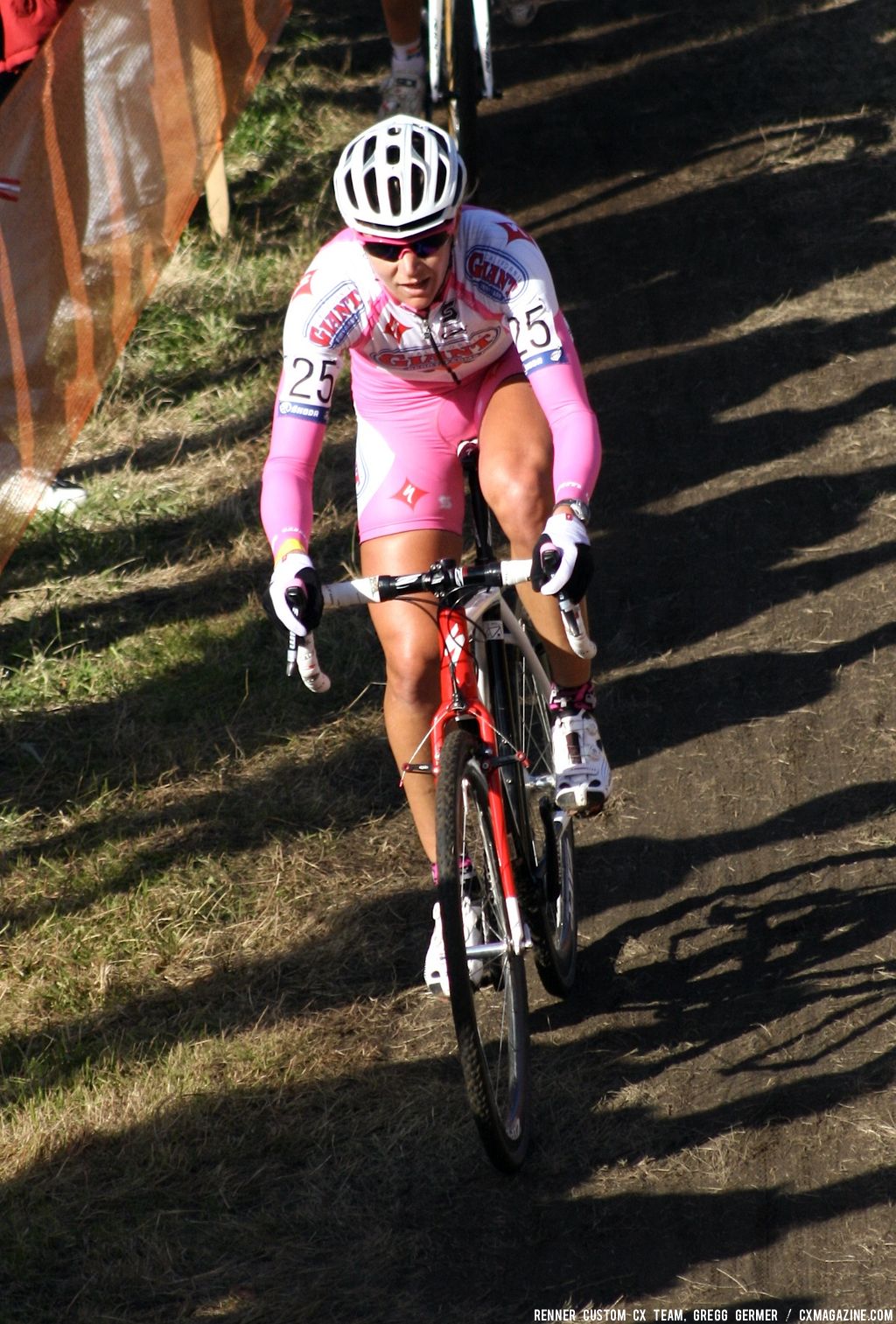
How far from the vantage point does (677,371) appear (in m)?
7.52

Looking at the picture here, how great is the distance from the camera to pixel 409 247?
382 cm

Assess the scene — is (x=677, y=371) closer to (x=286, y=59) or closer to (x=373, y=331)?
(x=373, y=331)

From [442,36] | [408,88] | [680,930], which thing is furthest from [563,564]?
[408,88]

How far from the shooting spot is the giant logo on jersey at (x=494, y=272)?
406 centimetres

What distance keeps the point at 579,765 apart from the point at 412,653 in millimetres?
731

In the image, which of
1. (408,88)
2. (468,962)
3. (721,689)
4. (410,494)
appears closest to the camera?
(468,962)

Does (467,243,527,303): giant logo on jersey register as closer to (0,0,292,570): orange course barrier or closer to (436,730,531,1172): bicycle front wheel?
(436,730,531,1172): bicycle front wheel

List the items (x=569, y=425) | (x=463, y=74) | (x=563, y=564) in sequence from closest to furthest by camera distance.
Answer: (x=563, y=564)
(x=569, y=425)
(x=463, y=74)

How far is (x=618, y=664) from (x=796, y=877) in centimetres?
135

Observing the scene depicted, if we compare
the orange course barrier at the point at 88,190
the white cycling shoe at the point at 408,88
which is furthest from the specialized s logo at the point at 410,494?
the white cycling shoe at the point at 408,88

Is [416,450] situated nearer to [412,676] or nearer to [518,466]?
[518,466]

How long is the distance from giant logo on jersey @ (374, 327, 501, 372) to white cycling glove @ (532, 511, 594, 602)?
2.79 feet

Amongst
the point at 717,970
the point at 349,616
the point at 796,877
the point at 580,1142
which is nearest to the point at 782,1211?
the point at 580,1142

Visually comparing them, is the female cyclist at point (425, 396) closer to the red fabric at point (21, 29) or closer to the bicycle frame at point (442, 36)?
the red fabric at point (21, 29)
